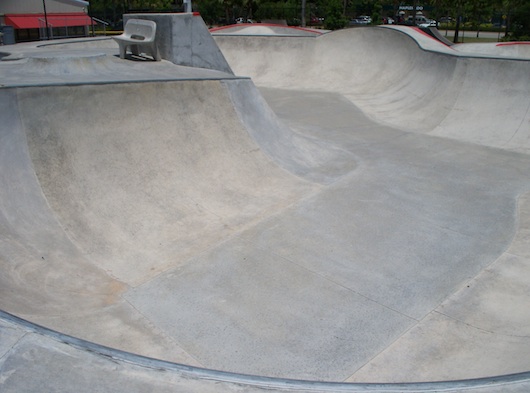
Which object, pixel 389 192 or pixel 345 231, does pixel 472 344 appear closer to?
pixel 345 231

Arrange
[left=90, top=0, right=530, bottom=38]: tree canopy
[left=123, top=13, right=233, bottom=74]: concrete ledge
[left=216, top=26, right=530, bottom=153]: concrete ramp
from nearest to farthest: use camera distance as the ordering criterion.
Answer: [left=123, top=13, right=233, bottom=74]: concrete ledge < [left=216, top=26, right=530, bottom=153]: concrete ramp < [left=90, top=0, right=530, bottom=38]: tree canopy

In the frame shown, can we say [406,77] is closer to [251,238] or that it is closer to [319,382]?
[251,238]

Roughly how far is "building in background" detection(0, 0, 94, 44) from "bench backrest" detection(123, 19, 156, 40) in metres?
26.3

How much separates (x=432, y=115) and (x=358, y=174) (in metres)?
5.39

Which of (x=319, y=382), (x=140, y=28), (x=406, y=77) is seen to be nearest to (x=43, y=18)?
(x=140, y=28)

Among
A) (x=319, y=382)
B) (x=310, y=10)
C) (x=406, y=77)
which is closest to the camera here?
(x=319, y=382)

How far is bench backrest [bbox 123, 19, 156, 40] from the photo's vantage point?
11.6 metres

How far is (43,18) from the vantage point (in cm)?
3725

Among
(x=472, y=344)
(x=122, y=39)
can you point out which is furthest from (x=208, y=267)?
(x=122, y=39)

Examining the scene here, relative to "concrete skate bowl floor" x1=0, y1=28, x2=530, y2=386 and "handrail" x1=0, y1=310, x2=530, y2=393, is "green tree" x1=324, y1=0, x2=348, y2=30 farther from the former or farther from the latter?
"handrail" x1=0, y1=310, x2=530, y2=393

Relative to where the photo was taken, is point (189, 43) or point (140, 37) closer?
point (189, 43)

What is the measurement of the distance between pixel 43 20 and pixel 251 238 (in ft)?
120

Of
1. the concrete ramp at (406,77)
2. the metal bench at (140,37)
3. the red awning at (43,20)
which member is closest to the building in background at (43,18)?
the red awning at (43,20)

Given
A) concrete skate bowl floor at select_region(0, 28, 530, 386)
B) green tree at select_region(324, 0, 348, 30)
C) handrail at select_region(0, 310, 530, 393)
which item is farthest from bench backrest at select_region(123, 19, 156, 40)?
green tree at select_region(324, 0, 348, 30)
